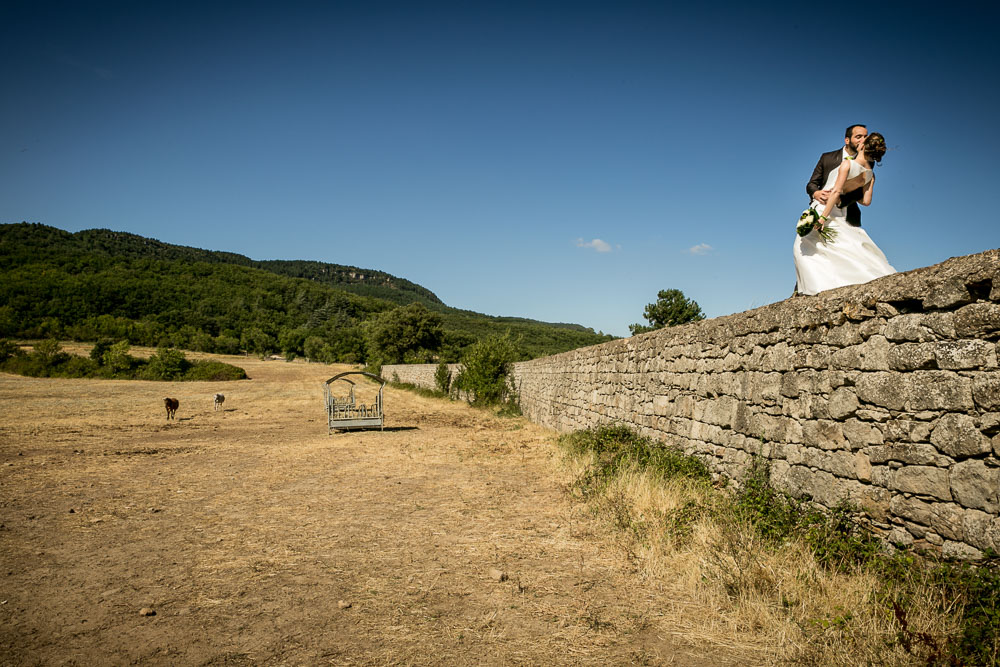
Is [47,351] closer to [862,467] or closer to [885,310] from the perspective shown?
[862,467]

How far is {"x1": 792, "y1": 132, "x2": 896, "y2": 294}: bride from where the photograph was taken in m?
4.20

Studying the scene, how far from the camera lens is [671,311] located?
2486 centimetres

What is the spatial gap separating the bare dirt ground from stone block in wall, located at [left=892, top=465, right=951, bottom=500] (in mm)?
1537

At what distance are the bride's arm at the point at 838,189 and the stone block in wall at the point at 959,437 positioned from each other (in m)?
2.16

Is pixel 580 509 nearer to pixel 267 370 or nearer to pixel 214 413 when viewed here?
pixel 214 413

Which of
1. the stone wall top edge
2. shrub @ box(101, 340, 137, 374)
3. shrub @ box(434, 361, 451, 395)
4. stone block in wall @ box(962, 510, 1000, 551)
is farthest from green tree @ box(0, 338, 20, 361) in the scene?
stone block in wall @ box(962, 510, 1000, 551)

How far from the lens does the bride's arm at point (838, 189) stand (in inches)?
171

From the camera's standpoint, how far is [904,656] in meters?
2.30

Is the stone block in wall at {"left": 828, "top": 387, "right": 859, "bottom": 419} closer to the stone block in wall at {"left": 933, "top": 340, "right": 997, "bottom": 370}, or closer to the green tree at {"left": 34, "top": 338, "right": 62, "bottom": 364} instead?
the stone block in wall at {"left": 933, "top": 340, "right": 997, "bottom": 370}

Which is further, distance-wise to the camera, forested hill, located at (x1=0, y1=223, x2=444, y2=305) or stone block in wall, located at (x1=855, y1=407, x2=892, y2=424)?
forested hill, located at (x1=0, y1=223, x2=444, y2=305)

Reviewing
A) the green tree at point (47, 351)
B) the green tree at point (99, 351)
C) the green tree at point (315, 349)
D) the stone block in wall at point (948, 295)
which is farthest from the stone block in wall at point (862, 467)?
the green tree at point (315, 349)

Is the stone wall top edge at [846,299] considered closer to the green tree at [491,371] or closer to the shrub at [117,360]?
the green tree at [491,371]

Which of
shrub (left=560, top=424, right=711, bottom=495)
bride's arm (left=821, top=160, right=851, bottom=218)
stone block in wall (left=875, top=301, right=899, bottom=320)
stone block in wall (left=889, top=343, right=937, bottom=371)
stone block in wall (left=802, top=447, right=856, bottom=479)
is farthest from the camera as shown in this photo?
shrub (left=560, top=424, right=711, bottom=495)

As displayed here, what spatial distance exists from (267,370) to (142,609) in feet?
157
